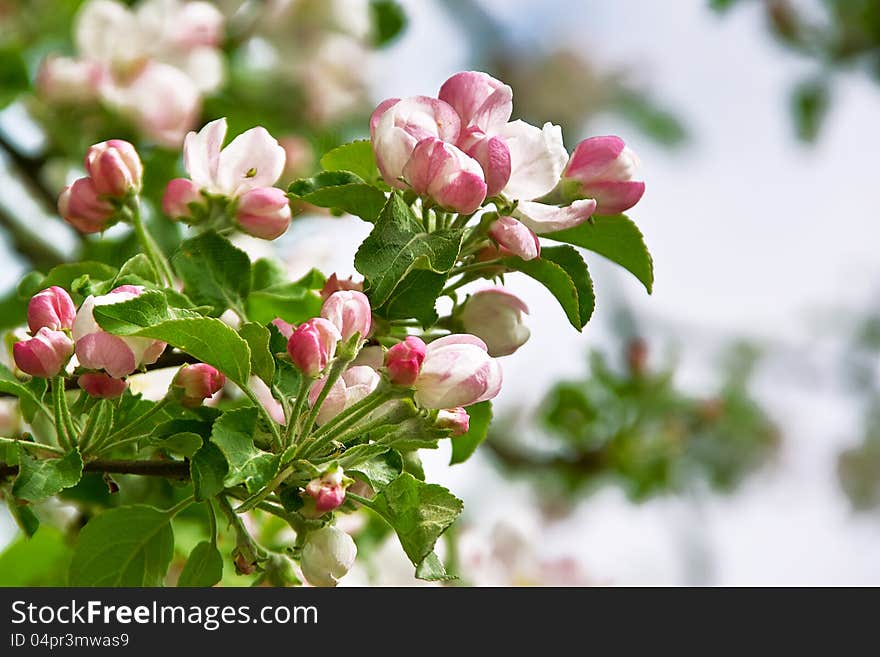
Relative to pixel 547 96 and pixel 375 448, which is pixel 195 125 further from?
pixel 547 96

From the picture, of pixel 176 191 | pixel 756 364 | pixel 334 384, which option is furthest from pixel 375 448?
pixel 756 364

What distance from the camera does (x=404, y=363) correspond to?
0.63 metres

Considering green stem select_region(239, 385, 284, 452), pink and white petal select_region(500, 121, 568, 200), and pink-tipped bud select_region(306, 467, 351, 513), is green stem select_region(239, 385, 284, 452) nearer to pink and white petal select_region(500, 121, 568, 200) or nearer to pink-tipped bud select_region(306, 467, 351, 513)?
pink-tipped bud select_region(306, 467, 351, 513)

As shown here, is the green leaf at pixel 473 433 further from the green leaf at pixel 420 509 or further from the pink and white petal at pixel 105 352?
the pink and white petal at pixel 105 352

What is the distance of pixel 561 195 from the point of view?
0.72m

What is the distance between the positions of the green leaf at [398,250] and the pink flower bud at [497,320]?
0.09 metres

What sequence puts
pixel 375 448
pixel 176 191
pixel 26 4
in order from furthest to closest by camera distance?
pixel 26 4, pixel 176 191, pixel 375 448

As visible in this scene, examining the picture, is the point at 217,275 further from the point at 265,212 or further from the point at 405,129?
the point at 405,129

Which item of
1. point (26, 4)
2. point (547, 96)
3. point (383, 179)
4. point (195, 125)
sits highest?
point (547, 96)

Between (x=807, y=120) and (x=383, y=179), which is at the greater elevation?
(x=807, y=120)

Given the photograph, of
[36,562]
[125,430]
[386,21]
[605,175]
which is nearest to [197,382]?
[125,430]

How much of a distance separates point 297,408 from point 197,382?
80 mm

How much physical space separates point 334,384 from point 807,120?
2.20 metres

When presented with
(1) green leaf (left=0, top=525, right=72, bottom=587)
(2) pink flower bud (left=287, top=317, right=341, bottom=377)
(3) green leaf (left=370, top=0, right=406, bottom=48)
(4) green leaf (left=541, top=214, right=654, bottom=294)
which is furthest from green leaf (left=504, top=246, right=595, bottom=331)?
(3) green leaf (left=370, top=0, right=406, bottom=48)
